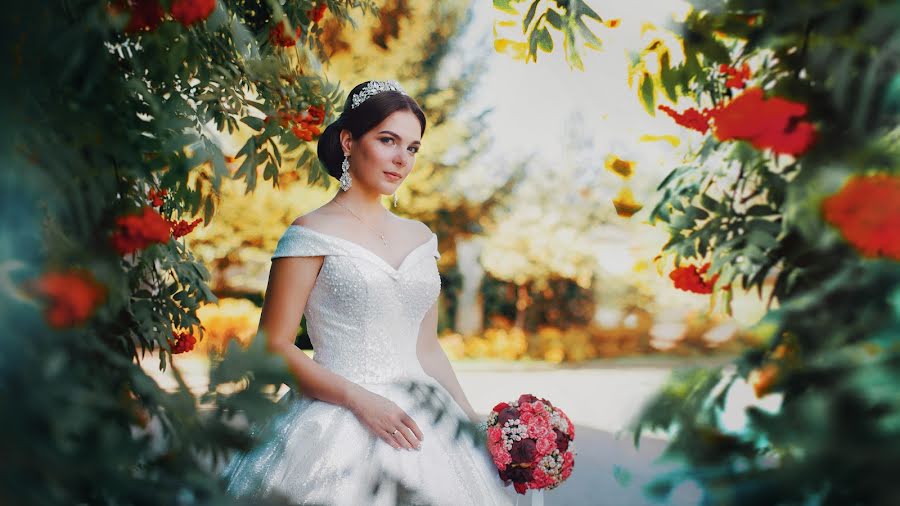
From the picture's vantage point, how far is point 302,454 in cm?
225

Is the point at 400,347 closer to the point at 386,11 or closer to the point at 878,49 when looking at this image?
the point at 878,49

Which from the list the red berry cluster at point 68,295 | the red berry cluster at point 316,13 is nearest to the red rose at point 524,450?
the red berry cluster at point 68,295

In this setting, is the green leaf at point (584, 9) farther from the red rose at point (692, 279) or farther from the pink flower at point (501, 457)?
the pink flower at point (501, 457)

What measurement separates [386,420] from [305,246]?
2.03 feet

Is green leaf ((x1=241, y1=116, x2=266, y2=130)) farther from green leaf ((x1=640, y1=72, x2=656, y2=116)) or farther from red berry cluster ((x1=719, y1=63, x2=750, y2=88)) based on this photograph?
red berry cluster ((x1=719, y1=63, x2=750, y2=88))

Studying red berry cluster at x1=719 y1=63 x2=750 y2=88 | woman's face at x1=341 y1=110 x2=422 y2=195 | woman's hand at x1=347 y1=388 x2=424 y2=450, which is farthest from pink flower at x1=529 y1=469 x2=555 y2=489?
red berry cluster at x1=719 y1=63 x2=750 y2=88

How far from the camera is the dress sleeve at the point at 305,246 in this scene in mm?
2402

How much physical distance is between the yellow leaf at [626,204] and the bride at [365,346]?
73 cm

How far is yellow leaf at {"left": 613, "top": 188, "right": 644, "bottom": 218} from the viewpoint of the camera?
1.72 meters

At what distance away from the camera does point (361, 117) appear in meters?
2.60

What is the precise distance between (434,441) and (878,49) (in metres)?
1.81

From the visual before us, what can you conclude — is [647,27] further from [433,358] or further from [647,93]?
[433,358]

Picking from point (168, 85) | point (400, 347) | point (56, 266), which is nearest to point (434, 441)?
point (400, 347)

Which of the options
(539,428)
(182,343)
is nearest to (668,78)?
(539,428)
